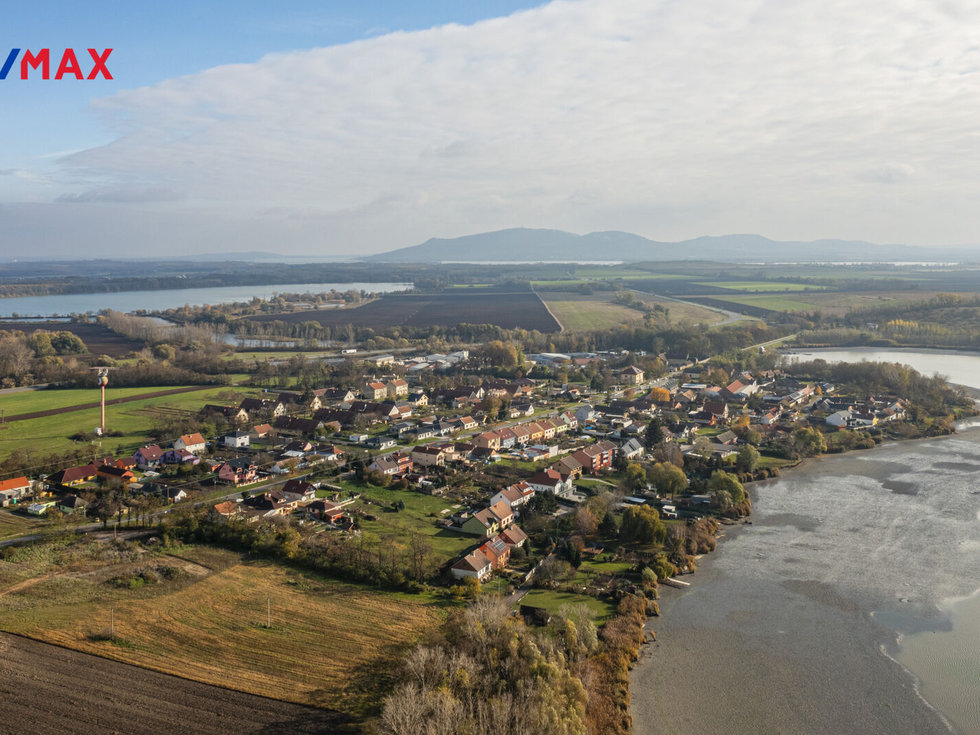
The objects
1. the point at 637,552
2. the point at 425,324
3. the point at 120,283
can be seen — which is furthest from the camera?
the point at 120,283

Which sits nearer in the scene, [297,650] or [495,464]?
[297,650]

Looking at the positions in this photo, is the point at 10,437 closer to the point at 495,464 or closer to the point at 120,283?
the point at 495,464

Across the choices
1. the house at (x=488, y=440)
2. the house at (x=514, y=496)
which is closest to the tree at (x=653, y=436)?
the house at (x=488, y=440)

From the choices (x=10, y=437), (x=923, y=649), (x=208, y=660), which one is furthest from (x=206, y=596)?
(x=10, y=437)

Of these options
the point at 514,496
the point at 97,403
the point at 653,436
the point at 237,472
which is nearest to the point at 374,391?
the point at 97,403

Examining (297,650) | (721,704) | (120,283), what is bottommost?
(721,704)
